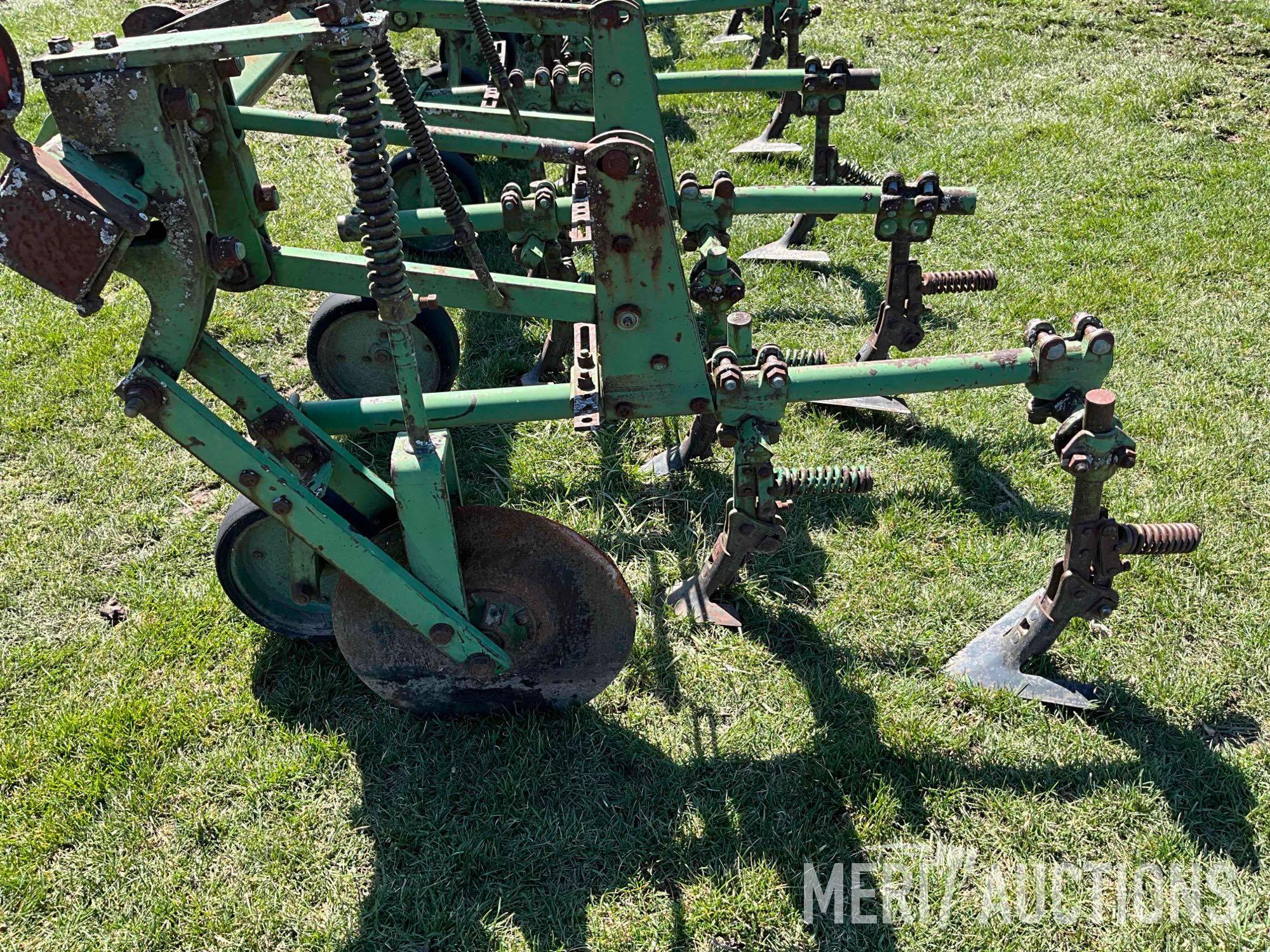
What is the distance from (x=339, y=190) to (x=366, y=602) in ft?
13.9

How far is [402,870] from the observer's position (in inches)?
115

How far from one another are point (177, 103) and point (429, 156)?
0.67 metres

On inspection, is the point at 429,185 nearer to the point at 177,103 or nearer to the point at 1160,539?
the point at 177,103

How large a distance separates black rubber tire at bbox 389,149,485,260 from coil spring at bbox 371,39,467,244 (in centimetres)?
223

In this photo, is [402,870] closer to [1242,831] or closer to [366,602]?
[366,602]

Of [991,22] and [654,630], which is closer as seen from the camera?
[654,630]

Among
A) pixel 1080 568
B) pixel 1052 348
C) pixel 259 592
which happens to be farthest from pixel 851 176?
pixel 259 592

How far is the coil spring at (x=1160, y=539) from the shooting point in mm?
3037

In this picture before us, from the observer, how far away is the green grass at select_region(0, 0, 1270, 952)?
2.86 metres

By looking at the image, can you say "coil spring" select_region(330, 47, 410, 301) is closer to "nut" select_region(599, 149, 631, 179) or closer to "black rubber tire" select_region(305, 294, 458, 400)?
"nut" select_region(599, 149, 631, 179)

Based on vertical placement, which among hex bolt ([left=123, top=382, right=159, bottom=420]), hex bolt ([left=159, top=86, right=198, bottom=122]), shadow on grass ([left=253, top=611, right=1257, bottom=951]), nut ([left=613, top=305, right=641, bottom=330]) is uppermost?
hex bolt ([left=159, top=86, right=198, bottom=122])

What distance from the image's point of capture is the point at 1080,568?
122 inches

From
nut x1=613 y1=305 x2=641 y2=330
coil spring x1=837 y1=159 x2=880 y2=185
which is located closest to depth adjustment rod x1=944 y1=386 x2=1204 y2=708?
nut x1=613 y1=305 x2=641 y2=330

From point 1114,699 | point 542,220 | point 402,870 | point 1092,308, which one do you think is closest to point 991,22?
point 1092,308
